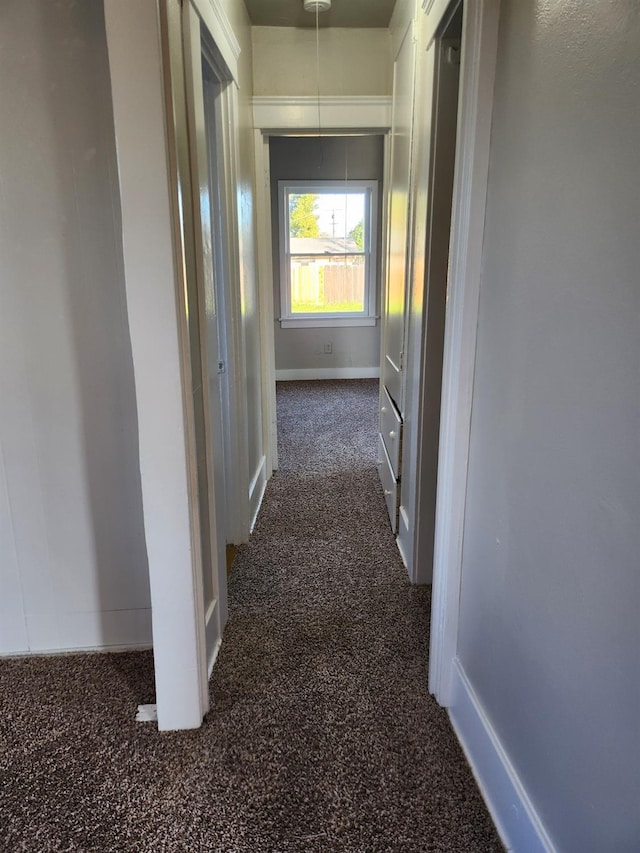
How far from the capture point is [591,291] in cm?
92

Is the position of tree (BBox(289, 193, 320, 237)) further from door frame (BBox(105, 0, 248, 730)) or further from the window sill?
door frame (BBox(105, 0, 248, 730))

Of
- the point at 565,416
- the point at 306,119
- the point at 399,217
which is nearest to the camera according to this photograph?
the point at 565,416

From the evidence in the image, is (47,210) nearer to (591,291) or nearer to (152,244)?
(152,244)

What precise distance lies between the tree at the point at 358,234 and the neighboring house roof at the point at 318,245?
0.05 m

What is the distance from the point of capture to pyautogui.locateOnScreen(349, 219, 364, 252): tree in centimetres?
613

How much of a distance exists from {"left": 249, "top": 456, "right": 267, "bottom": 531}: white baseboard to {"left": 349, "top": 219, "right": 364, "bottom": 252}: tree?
3530 mm

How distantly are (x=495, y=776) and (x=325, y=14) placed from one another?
3380 mm

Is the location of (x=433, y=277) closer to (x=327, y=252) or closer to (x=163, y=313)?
→ (x=163, y=313)

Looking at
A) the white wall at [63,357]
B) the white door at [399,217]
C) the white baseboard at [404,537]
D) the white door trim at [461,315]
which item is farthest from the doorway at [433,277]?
the white wall at [63,357]

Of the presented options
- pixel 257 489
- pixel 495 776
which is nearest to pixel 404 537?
pixel 257 489

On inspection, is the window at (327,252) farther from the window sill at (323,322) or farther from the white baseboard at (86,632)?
the white baseboard at (86,632)

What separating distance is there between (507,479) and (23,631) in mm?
1686

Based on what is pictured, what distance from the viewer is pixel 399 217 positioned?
2.70m

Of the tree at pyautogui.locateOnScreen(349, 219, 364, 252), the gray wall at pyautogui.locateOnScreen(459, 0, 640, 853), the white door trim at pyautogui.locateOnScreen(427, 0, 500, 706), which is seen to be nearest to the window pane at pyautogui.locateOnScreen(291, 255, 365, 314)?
the tree at pyautogui.locateOnScreen(349, 219, 364, 252)
